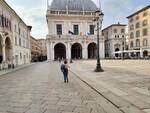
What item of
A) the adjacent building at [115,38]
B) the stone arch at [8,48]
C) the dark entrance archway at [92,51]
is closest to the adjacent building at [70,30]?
the dark entrance archway at [92,51]

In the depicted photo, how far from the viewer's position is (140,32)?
5809 centimetres

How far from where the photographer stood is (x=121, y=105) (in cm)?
631

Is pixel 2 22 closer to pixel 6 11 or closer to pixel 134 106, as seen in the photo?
pixel 6 11

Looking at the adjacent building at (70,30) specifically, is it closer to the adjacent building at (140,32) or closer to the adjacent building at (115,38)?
the adjacent building at (115,38)

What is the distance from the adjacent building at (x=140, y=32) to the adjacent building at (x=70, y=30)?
11.2 meters

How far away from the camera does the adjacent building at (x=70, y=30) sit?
64688 millimetres

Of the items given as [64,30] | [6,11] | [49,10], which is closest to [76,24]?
[64,30]

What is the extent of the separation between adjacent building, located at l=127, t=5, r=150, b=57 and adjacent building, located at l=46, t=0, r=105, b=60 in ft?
36.7

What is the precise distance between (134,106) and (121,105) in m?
0.44

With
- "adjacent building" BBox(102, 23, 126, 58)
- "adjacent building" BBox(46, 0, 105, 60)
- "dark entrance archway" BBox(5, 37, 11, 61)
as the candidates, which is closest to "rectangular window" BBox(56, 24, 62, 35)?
"adjacent building" BBox(46, 0, 105, 60)

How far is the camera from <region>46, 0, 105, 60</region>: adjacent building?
64688 mm

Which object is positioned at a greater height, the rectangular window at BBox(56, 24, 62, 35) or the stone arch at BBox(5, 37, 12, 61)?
the rectangular window at BBox(56, 24, 62, 35)

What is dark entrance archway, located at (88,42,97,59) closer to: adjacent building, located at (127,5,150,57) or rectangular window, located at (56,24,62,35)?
rectangular window, located at (56,24,62,35)

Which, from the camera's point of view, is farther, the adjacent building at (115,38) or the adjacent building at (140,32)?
the adjacent building at (115,38)
